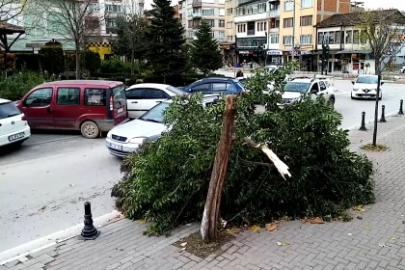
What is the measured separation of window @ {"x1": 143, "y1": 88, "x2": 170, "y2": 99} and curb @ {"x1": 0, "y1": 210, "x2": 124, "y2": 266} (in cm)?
932

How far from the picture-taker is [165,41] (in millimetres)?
28281

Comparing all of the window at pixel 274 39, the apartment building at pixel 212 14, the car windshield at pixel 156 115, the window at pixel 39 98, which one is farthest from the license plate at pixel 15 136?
the apartment building at pixel 212 14

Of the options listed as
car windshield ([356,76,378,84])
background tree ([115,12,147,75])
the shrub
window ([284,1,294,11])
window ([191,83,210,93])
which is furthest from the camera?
window ([284,1,294,11])

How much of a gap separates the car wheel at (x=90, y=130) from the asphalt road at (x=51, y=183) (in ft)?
0.90

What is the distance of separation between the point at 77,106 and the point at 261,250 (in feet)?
29.2

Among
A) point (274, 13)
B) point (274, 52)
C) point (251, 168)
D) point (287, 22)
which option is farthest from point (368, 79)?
point (274, 13)

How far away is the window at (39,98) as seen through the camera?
12609 millimetres

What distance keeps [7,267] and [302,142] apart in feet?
14.1

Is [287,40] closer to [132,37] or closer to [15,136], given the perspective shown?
[132,37]

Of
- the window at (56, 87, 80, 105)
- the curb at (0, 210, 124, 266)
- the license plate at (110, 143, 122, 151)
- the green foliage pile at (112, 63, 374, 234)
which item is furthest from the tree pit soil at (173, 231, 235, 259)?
the window at (56, 87, 80, 105)

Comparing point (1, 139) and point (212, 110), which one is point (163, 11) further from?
point (212, 110)

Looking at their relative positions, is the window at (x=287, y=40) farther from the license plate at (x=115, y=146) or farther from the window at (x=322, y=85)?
the license plate at (x=115, y=146)

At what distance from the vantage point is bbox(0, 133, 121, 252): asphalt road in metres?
6.18

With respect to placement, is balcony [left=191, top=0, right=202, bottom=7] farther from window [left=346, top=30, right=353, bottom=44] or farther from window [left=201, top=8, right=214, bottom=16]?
window [left=346, top=30, right=353, bottom=44]
